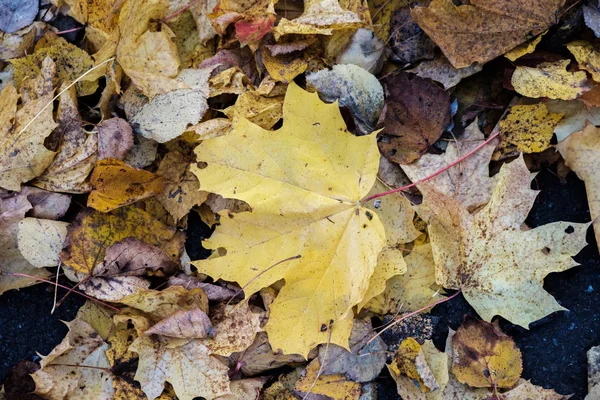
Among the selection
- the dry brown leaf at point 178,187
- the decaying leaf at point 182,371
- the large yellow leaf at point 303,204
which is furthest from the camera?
the dry brown leaf at point 178,187

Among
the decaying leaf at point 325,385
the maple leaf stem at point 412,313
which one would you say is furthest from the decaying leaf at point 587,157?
the decaying leaf at point 325,385

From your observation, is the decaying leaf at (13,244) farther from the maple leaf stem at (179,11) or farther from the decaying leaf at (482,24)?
the decaying leaf at (482,24)

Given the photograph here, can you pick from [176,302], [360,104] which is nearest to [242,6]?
[360,104]

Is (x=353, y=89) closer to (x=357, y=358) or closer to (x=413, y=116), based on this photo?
(x=413, y=116)

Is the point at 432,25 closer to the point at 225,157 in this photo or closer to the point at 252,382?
the point at 225,157

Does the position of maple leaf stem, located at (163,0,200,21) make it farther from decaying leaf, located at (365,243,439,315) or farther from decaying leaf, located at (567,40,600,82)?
decaying leaf, located at (567,40,600,82)
